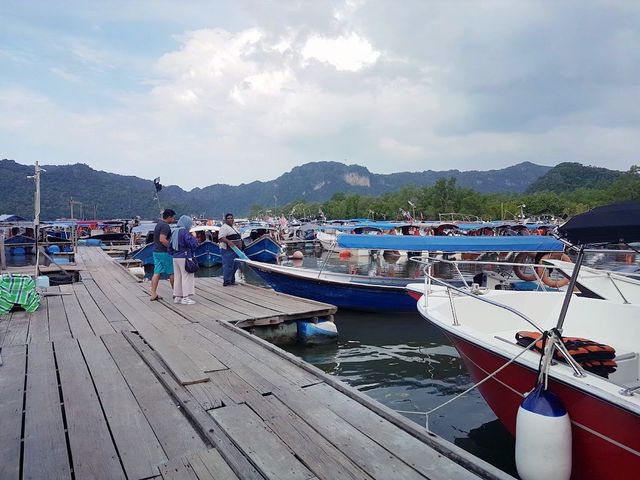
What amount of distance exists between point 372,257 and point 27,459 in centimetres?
2560

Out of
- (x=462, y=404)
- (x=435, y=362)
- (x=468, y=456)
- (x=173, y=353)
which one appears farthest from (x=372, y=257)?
(x=468, y=456)

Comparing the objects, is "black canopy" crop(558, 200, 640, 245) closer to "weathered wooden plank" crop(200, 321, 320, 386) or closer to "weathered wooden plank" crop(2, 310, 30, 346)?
"weathered wooden plank" crop(200, 321, 320, 386)

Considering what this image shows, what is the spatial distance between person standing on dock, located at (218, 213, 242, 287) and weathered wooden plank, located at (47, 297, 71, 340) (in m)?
A: 3.13

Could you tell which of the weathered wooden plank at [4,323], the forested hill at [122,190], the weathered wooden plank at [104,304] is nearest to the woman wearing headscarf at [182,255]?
the weathered wooden plank at [104,304]

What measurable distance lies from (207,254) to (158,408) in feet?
69.5

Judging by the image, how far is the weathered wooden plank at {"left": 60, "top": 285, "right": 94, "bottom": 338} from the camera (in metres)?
5.76

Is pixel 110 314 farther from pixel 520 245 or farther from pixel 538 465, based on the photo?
pixel 520 245

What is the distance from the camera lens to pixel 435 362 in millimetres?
7715

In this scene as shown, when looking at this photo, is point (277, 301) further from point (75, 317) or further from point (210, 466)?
point (210, 466)

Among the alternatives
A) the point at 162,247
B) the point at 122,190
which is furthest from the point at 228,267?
the point at 122,190

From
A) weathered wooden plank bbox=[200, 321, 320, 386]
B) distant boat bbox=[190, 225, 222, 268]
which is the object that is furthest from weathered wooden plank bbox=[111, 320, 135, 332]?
distant boat bbox=[190, 225, 222, 268]

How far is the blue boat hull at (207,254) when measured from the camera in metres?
23.8

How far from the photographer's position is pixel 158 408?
3367mm

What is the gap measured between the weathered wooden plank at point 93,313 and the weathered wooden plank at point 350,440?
3468mm
